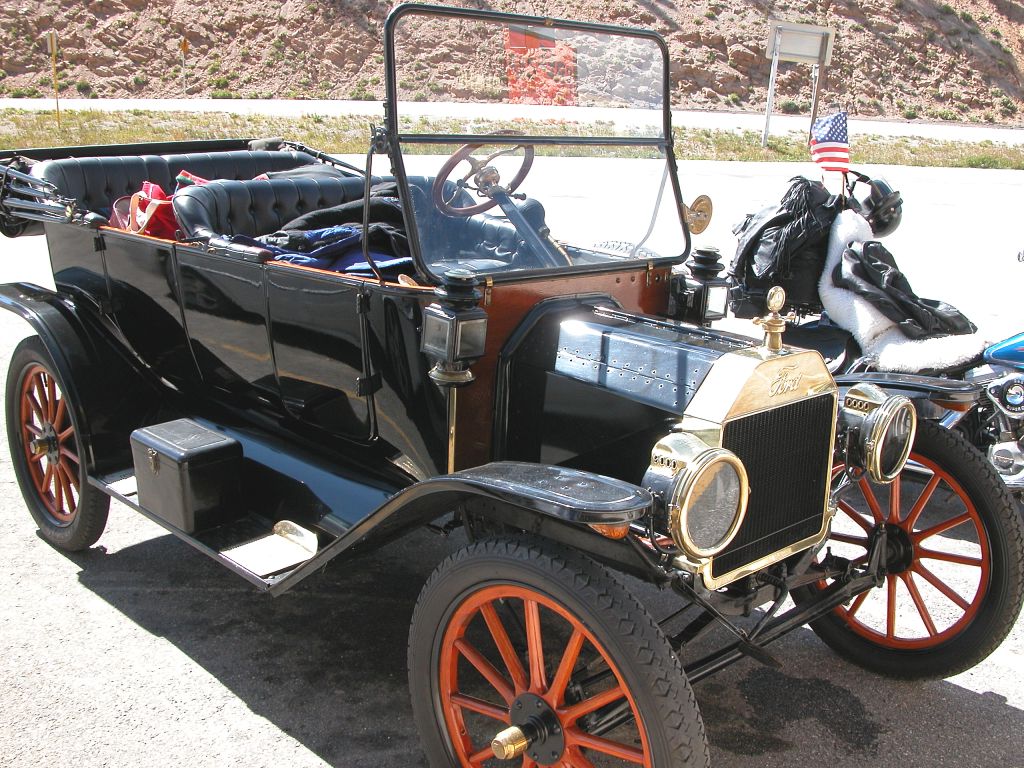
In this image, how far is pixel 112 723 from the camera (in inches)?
104

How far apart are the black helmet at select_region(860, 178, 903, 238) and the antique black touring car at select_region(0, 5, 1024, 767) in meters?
1.64

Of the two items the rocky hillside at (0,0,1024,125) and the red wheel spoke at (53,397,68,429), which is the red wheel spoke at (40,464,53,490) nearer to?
the red wheel spoke at (53,397,68,429)

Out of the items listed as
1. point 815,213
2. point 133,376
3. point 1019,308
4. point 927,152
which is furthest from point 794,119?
point 133,376

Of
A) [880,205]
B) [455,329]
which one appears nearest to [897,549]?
[455,329]

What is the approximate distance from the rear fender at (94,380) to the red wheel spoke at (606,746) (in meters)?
2.12

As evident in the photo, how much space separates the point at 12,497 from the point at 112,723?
196 cm

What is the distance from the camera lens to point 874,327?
169 inches

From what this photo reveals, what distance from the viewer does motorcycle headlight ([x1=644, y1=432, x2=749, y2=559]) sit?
1942mm

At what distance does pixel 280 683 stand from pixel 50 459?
4.93 feet

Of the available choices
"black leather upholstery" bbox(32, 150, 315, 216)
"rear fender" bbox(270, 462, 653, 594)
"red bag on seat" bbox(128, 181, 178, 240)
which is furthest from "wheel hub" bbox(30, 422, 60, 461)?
"rear fender" bbox(270, 462, 653, 594)

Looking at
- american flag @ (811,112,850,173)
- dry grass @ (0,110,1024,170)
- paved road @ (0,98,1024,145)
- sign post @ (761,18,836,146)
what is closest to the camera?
american flag @ (811,112,850,173)

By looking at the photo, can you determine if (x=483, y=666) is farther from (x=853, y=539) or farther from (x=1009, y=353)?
(x=1009, y=353)

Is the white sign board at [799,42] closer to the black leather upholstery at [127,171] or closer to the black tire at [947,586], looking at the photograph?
the black leather upholstery at [127,171]

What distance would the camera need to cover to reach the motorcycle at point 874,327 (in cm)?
387
